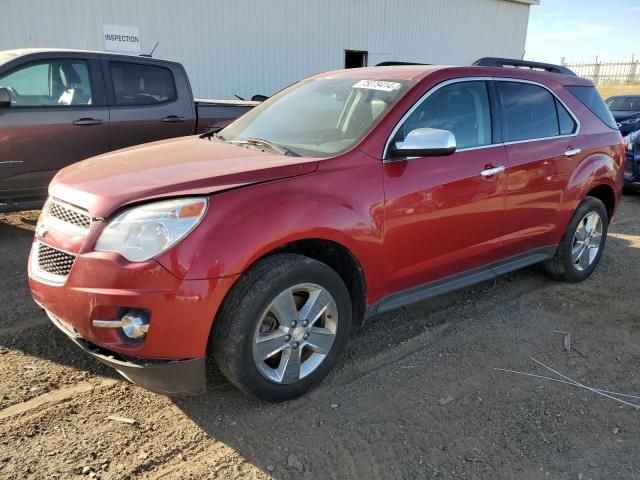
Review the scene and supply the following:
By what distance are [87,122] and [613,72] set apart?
44600 mm

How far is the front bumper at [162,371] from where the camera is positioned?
2.46 m

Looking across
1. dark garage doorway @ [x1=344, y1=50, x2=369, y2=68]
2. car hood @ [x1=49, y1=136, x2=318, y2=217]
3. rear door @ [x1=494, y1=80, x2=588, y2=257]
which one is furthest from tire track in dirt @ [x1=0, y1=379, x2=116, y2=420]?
dark garage doorway @ [x1=344, y1=50, x2=369, y2=68]

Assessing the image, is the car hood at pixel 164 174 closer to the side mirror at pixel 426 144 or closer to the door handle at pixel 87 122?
the side mirror at pixel 426 144

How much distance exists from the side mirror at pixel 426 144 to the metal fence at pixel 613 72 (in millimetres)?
42026

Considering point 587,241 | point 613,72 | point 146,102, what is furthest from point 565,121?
point 613,72

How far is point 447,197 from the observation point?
3373mm

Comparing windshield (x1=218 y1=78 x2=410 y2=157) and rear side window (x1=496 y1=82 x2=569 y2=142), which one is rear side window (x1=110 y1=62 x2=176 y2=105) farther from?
rear side window (x1=496 y1=82 x2=569 y2=142)

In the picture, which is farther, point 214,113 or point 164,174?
point 214,113

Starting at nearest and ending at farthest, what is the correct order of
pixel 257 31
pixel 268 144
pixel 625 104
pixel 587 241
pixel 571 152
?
pixel 268 144
pixel 571 152
pixel 587 241
pixel 257 31
pixel 625 104

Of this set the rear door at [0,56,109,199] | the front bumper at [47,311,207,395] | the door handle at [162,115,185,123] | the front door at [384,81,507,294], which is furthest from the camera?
the door handle at [162,115,185,123]

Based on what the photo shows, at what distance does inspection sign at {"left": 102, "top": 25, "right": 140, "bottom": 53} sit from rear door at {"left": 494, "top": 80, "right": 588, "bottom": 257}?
857 cm

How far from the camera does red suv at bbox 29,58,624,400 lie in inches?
94.8

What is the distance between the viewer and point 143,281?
2334mm

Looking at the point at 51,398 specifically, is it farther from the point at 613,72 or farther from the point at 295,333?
the point at 613,72
